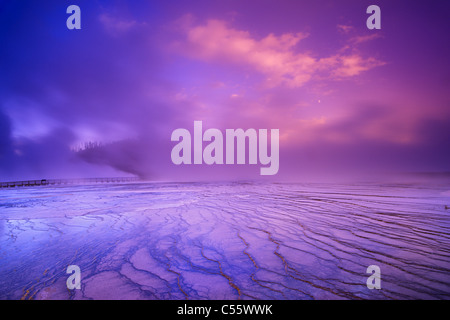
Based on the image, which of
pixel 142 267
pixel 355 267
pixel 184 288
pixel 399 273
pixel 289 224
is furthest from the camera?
pixel 289 224

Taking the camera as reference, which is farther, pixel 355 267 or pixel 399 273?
pixel 355 267

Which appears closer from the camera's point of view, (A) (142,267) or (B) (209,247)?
(A) (142,267)

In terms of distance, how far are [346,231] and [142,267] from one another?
478cm

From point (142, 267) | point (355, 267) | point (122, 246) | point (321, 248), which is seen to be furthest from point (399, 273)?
point (122, 246)

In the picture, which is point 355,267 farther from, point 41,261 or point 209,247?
point 41,261

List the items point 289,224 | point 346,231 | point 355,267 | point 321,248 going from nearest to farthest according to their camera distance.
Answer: point 355,267, point 321,248, point 346,231, point 289,224
